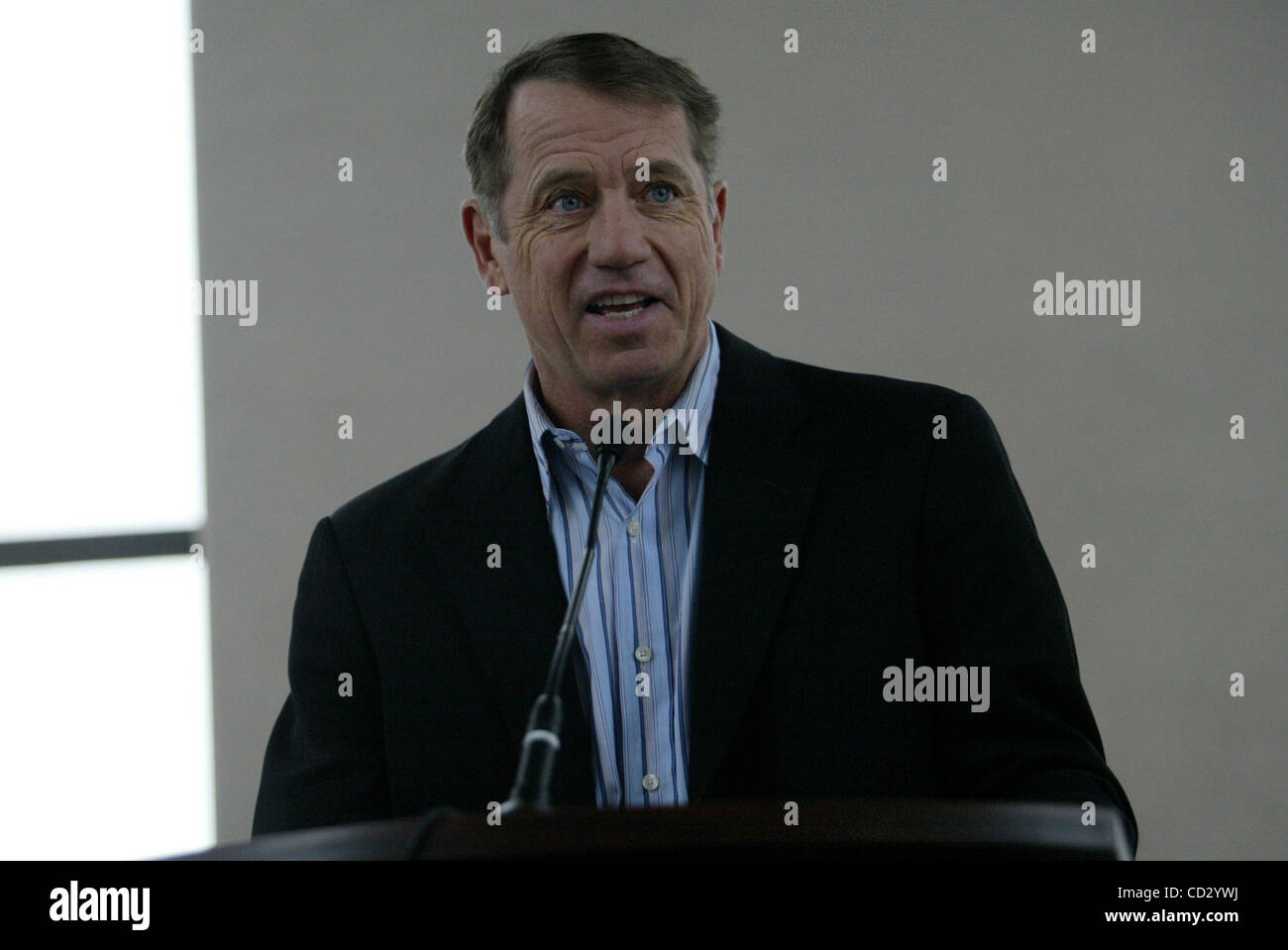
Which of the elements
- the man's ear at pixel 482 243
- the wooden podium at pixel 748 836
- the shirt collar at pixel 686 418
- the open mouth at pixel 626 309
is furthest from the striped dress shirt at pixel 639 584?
the wooden podium at pixel 748 836

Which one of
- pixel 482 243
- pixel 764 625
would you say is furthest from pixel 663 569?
pixel 482 243

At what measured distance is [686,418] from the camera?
77.9 inches

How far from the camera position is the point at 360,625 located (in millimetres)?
1984

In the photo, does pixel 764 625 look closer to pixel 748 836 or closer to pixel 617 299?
pixel 617 299

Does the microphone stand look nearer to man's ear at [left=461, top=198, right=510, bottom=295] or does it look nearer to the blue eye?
the blue eye

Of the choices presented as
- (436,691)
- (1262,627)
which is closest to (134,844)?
(436,691)

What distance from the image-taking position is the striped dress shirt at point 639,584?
179 cm

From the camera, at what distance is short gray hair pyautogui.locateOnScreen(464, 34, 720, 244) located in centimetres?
203

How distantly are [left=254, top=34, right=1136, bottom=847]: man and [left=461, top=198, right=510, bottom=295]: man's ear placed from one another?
0.08 metres

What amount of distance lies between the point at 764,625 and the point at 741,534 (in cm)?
14

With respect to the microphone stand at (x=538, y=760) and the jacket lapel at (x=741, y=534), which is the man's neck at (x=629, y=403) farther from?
the microphone stand at (x=538, y=760)

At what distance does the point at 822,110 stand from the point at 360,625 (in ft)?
5.27
